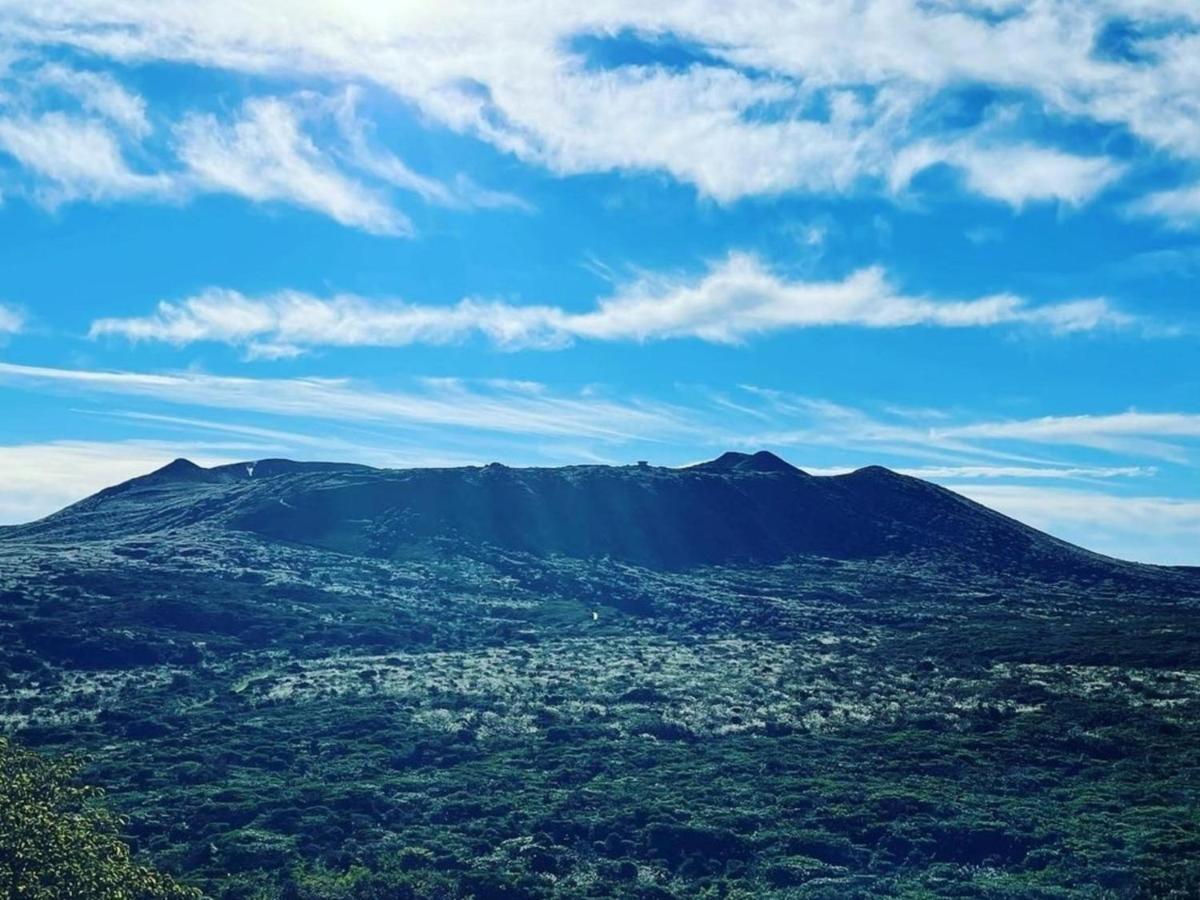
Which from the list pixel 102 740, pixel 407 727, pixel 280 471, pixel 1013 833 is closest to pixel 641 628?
pixel 407 727

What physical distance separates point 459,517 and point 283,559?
83.0 ft

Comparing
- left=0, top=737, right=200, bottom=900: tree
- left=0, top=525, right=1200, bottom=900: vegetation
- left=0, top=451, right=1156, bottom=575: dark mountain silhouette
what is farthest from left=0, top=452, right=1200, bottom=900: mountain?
left=0, top=737, right=200, bottom=900: tree

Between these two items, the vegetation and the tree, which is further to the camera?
the vegetation

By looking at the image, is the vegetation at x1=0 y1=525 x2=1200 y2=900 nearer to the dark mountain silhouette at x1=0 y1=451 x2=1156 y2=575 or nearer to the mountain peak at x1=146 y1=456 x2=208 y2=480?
the dark mountain silhouette at x1=0 y1=451 x2=1156 y2=575

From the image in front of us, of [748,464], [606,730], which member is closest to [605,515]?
[748,464]

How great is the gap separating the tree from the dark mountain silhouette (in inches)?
3390

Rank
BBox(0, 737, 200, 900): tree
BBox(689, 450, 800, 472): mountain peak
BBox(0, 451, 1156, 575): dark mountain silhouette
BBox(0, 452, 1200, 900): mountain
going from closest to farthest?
BBox(0, 737, 200, 900): tree → BBox(0, 452, 1200, 900): mountain → BBox(0, 451, 1156, 575): dark mountain silhouette → BBox(689, 450, 800, 472): mountain peak

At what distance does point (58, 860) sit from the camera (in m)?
31.6

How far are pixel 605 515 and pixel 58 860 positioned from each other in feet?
360

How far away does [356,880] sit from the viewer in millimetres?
40719

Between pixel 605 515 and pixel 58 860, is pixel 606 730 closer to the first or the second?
pixel 58 860

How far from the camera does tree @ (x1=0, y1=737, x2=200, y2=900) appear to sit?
101 ft

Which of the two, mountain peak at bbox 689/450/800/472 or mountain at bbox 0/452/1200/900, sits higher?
mountain peak at bbox 689/450/800/472

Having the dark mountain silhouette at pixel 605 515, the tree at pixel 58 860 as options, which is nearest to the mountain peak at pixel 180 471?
the dark mountain silhouette at pixel 605 515
